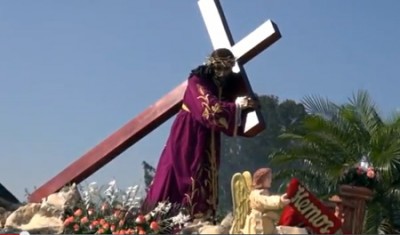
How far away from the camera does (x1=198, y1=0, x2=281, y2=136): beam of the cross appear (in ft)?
23.5

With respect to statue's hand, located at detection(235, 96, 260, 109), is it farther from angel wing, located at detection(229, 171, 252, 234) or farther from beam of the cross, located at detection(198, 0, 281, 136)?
angel wing, located at detection(229, 171, 252, 234)

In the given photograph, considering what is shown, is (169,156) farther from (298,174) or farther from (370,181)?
(298,174)

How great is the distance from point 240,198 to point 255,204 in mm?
108

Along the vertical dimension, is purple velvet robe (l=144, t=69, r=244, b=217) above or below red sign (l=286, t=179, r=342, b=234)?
above

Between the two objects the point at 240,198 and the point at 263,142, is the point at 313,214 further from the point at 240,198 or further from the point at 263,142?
the point at 263,142

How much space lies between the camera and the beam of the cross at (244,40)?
→ 23.5 feet

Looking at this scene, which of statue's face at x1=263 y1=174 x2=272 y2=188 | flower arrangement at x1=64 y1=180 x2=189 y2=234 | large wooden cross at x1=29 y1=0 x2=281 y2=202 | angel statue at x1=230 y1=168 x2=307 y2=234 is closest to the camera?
angel statue at x1=230 y1=168 x2=307 y2=234

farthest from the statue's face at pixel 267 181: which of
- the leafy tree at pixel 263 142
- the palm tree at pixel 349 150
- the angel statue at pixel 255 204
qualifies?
the leafy tree at pixel 263 142

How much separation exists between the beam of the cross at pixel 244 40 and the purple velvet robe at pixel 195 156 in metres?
0.21

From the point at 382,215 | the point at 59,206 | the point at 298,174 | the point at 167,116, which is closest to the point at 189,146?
the point at 167,116

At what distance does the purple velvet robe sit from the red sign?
4.43 feet

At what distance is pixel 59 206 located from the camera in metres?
7.32

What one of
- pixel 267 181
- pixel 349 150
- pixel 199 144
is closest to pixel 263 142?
pixel 349 150

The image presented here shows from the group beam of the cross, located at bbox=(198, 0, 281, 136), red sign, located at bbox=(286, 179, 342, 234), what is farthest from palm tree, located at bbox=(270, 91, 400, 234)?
red sign, located at bbox=(286, 179, 342, 234)
